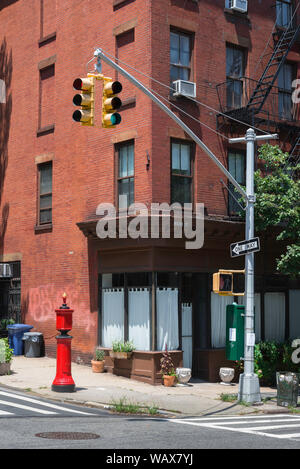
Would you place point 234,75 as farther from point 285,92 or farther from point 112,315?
point 112,315

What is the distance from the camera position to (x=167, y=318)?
2083 cm

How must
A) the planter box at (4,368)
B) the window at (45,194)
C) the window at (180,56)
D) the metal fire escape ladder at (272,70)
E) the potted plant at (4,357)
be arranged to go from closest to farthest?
the potted plant at (4,357) → the planter box at (4,368) → the window at (180,56) → the metal fire escape ladder at (272,70) → the window at (45,194)

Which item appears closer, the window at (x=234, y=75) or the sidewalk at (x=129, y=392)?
the sidewalk at (x=129, y=392)

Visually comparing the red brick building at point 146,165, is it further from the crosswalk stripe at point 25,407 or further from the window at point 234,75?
the crosswalk stripe at point 25,407

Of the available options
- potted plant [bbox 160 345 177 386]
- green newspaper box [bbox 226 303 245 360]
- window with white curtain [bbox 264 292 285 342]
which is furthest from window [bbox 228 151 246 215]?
potted plant [bbox 160 345 177 386]

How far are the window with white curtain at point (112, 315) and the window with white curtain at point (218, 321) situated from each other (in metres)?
2.93

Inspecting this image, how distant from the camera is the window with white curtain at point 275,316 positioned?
23484mm

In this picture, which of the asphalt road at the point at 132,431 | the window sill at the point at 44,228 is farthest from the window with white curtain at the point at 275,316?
the window sill at the point at 44,228

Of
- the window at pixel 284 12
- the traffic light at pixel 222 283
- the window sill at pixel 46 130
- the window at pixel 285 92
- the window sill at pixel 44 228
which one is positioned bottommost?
the traffic light at pixel 222 283

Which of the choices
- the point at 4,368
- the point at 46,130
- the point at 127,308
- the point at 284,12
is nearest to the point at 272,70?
the point at 284,12

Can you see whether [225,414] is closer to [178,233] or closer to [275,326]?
[178,233]

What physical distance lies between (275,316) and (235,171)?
5.23 metres

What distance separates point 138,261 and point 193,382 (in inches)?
161
